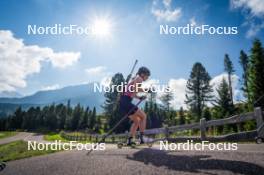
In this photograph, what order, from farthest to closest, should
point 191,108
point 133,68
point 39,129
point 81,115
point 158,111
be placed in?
point 39,129 → point 81,115 → point 158,111 → point 191,108 → point 133,68

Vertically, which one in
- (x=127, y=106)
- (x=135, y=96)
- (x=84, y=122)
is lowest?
(x=84, y=122)

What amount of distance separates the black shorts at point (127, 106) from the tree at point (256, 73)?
22.7 metres

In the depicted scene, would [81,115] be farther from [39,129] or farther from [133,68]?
[133,68]

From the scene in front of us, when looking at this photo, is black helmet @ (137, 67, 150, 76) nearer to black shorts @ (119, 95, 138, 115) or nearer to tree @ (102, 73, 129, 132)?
black shorts @ (119, 95, 138, 115)

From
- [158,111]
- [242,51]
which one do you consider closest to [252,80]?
[242,51]

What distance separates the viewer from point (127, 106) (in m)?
7.25

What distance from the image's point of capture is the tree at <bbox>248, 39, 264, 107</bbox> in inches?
1011

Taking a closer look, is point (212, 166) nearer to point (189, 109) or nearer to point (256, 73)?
point (256, 73)

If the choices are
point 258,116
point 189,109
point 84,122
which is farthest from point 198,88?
point 84,122

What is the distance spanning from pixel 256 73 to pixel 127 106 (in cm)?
2526

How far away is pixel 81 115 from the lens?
90688 millimetres

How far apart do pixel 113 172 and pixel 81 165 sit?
49.1 inches

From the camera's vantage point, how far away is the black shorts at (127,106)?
7.15 m

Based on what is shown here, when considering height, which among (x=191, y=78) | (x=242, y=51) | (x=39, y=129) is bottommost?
(x=39, y=129)
